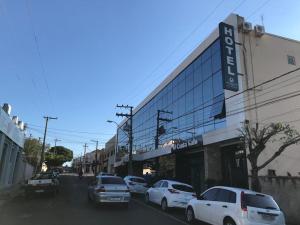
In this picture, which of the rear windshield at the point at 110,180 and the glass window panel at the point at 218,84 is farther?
the glass window panel at the point at 218,84

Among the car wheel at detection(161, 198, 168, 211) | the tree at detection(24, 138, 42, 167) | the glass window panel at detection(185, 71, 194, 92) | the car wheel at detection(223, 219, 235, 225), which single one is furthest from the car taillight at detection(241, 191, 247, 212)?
the tree at detection(24, 138, 42, 167)

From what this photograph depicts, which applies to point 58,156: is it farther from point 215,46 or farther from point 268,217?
point 268,217

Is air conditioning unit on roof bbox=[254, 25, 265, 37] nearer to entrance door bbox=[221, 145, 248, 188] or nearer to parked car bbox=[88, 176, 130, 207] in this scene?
entrance door bbox=[221, 145, 248, 188]

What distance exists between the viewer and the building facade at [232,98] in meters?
22.2

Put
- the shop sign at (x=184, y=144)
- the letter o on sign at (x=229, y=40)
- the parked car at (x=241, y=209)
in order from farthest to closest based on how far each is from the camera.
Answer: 1. the shop sign at (x=184, y=144)
2. the letter o on sign at (x=229, y=40)
3. the parked car at (x=241, y=209)

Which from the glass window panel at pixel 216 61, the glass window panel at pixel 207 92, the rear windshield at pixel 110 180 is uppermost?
the glass window panel at pixel 216 61

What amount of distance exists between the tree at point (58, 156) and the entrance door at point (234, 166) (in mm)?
77542

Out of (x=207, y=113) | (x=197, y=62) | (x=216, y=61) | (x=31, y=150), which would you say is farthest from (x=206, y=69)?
(x=31, y=150)

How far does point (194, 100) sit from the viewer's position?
2923 centimetres

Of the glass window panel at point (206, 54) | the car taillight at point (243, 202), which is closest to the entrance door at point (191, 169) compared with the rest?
the glass window panel at point (206, 54)

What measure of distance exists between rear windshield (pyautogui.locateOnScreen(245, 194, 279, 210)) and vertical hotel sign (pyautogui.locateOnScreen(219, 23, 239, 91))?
1157cm

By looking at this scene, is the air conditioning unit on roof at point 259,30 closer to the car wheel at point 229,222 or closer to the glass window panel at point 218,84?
the glass window panel at point 218,84

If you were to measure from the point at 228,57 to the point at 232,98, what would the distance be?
2.76 metres

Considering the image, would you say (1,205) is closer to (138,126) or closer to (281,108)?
(281,108)
